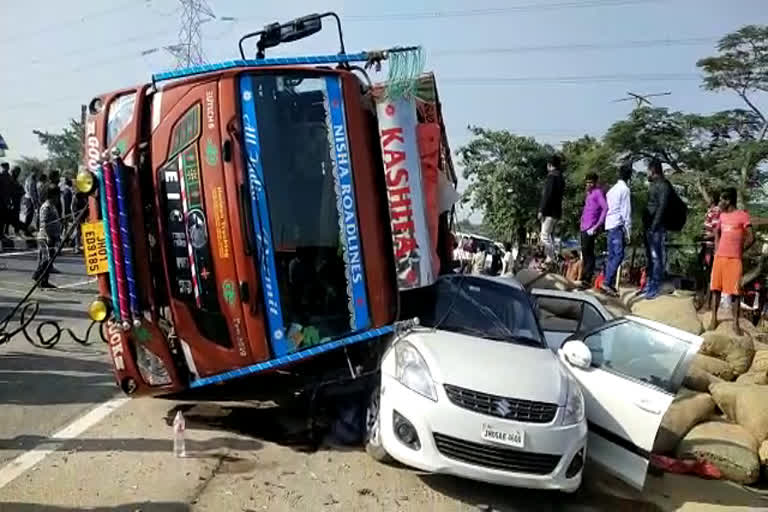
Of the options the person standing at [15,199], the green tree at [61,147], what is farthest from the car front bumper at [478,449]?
the green tree at [61,147]

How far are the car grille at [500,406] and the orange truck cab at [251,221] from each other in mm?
873

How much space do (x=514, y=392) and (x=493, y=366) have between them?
0.32 meters

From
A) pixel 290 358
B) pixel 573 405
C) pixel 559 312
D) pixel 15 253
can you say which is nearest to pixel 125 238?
pixel 290 358

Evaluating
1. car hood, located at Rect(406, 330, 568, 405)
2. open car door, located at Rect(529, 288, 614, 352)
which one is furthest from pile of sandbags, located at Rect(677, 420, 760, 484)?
car hood, located at Rect(406, 330, 568, 405)

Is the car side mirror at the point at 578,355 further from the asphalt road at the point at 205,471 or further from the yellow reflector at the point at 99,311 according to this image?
→ the yellow reflector at the point at 99,311

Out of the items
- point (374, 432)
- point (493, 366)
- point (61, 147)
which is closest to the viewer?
point (493, 366)

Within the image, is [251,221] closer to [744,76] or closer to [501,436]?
[501,436]

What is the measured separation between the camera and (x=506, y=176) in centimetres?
2673

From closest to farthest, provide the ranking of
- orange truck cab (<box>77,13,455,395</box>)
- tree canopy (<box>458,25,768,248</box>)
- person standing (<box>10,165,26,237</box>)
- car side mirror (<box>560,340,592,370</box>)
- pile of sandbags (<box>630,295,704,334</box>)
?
orange truck cab (<box>77,13,455,395</box>), car side mirror (<box>560,340,592,370</box>), pile of sandbags (<box>630,295,704,334</box>), person standing (<box>10,165,26,237</box>), tree canopy (<box>458,25,768,248</box>)

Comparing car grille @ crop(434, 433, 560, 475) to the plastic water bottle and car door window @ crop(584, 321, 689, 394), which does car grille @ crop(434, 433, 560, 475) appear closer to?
car door window @ crop(584, 321, 689, 394)

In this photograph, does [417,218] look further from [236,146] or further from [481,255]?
[481,255]

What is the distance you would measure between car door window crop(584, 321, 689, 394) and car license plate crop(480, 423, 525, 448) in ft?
4.59

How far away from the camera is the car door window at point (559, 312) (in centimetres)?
754

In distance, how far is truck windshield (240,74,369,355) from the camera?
511 centimetres
